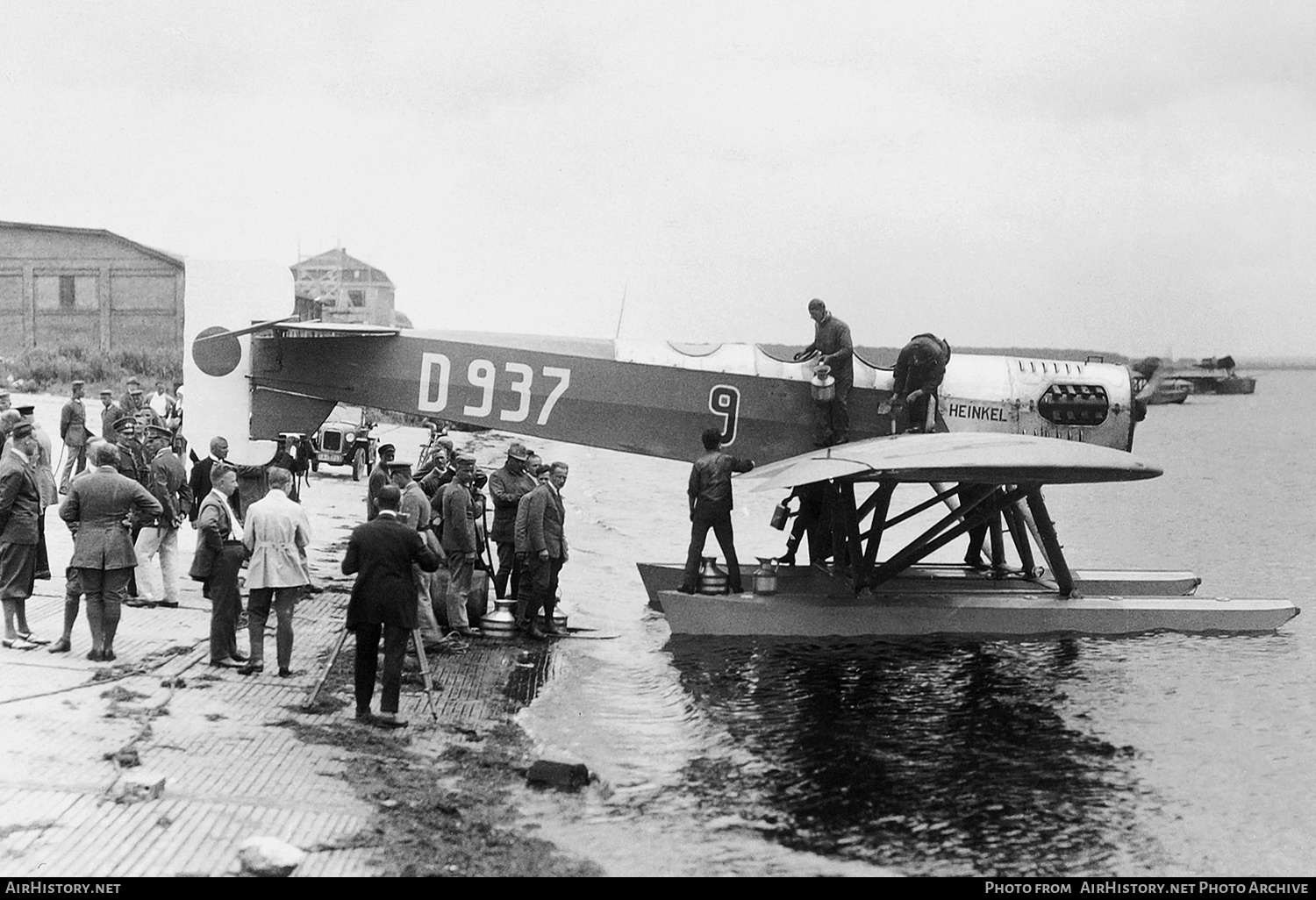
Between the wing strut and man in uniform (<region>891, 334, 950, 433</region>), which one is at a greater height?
man in uniform (<region>891, 334, 950, 433</region>)

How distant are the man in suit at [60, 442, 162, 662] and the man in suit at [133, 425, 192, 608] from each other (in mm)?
2069

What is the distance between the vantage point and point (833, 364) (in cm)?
1378

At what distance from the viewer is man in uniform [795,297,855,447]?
44.9ft

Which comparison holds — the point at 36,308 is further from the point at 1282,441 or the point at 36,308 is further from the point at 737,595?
the point at 1282,441

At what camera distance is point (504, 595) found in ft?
43.3

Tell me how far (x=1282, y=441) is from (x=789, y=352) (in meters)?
83.1

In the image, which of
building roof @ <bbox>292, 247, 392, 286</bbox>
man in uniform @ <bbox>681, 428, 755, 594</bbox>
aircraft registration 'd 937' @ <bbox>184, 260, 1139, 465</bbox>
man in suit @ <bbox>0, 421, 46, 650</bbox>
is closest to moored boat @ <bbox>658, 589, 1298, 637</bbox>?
man in uniform @ <bbox>681, 428, 755, 594</bbox>

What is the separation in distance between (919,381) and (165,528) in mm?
8426

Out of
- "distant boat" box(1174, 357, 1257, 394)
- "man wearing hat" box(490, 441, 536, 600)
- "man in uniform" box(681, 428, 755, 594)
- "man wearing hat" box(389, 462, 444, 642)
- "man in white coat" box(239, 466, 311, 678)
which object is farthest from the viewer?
"distant boat" box(1174, 357, 1257, 394)

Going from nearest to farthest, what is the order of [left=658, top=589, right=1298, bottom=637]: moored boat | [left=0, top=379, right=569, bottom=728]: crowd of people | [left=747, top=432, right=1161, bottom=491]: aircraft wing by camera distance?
[left=0, top=379, right=569, bottom=728]: crowd of people, [left=747, top=432, right=1161, bottom=491]: aircraft wing, [left=658, top=589, right=1298, bottom=637]: moored boat

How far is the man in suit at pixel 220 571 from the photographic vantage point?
9844 mm

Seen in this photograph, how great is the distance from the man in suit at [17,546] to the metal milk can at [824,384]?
8148 millimetres

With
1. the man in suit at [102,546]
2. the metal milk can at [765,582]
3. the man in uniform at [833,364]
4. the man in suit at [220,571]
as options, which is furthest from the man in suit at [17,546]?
the man in uniform at [833,364]

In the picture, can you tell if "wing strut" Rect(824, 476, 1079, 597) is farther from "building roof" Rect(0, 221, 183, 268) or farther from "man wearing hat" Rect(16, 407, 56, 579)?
"building roof" Rect(0, 221, 183, 268)
